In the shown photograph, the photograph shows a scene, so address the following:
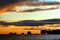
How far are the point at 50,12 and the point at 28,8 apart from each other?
31 centimetres

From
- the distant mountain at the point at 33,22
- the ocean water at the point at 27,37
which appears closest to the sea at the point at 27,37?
the ocean water at the point at 27,37

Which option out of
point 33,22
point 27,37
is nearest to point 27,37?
point 27,37

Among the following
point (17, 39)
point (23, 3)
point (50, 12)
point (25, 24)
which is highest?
point (23, 3)

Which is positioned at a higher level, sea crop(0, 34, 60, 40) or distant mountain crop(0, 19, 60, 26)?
distant mountain crop(0, 19, 60, 26)

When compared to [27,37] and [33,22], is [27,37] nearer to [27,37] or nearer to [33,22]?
[27,37]

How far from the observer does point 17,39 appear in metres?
1.86

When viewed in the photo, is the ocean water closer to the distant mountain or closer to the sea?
the sea

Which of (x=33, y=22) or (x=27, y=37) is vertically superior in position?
(x=33, y=22)

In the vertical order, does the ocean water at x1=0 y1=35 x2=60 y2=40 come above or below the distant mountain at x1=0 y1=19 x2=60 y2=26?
below

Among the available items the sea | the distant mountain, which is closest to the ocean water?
the sea

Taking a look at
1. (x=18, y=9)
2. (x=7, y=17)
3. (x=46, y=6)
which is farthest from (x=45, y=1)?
(x=7, y=17)

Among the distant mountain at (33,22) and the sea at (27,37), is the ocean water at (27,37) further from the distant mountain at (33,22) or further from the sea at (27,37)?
the distant mountain at (33,22)

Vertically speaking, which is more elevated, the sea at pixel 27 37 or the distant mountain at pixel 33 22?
the distant mountain at pixel 33 22

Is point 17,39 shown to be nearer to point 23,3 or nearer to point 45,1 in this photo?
point 23,3
